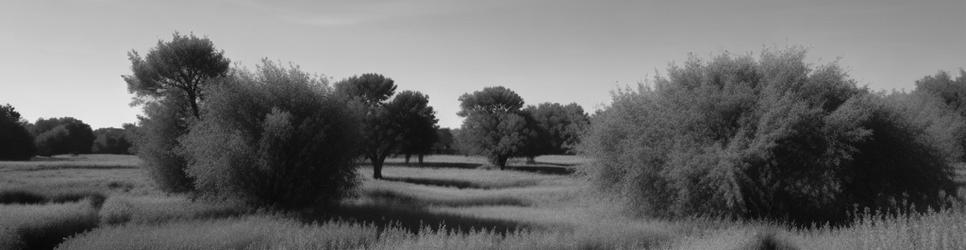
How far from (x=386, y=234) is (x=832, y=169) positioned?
503 inches

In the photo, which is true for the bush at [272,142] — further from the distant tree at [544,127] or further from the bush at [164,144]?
the distant tree at [544,127]

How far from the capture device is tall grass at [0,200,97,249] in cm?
1368

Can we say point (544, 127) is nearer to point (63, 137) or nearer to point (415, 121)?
point (415, 121)

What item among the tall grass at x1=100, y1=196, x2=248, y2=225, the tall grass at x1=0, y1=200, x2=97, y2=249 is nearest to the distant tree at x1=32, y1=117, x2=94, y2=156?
the tall grass at x1=100, y1=196, x2=248, y2=225

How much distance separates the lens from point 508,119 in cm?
7025

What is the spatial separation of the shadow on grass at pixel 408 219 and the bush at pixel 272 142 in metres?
1.29

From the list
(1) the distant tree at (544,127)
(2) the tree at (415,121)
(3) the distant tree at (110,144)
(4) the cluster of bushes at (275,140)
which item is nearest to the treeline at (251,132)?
(4) the cluster of bushes at (275,140)

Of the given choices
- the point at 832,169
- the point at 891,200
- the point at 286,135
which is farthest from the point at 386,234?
the point at 891,200

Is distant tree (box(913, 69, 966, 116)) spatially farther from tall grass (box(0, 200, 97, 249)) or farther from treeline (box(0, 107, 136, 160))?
treeline (box(0, 107, 136, 160))

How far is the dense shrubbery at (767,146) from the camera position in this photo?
16.3 metres

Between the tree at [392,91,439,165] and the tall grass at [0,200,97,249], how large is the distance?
120ft

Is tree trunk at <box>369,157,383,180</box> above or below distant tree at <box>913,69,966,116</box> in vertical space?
below

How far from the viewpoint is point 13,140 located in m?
67.9

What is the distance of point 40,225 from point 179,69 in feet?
48.8
